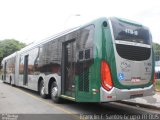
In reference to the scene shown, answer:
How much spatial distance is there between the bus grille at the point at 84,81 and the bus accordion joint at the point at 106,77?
0.75m

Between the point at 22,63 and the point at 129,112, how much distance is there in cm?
1164

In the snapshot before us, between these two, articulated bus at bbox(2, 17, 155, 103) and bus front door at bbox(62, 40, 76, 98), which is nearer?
articulated bus at bbox(2, 17, 155, 103)

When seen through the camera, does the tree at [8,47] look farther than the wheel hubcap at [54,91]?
Yes

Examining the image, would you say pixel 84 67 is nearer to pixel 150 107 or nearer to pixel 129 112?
pixel 129 112

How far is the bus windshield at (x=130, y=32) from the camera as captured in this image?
9.69 metres

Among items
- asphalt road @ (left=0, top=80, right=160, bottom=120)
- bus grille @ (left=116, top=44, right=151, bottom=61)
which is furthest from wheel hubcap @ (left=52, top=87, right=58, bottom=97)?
bus grille @ (left=116, top=44, right=151, bottom=61)

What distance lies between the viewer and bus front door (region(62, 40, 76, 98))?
36.5 feet

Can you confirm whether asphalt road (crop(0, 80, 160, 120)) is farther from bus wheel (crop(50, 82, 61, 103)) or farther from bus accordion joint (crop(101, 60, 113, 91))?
bus accordion joint (crop(101, 60, 113, 91))

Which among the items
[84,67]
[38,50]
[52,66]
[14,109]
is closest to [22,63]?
[38,50]

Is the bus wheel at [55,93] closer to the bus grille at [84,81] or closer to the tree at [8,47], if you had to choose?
the bus grille at [84,81]

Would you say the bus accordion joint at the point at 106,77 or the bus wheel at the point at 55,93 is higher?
the bus accordion joint at the point at 106,77

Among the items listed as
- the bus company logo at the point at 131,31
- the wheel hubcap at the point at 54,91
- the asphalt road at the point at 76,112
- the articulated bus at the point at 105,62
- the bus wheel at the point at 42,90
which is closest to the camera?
the articulated bus at the point at 105,62

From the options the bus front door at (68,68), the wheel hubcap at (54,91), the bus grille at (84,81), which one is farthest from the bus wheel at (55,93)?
the bus grille at (84,81)

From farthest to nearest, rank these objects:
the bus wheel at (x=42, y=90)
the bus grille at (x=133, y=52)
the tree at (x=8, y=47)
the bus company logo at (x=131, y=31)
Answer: the tree at (x=8, y=47)
the bus wheel at (x=42, y=90)
the bus company logo at (x=131, y=31)
the bus grille at (x=133, y=52)
